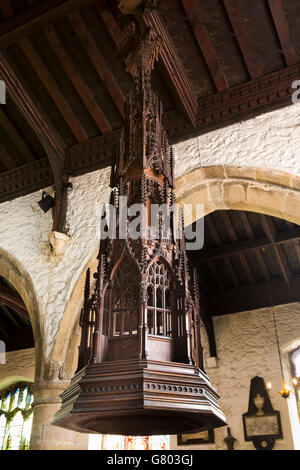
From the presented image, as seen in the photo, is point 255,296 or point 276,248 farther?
point 255,296

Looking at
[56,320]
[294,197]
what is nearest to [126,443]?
[56,320]

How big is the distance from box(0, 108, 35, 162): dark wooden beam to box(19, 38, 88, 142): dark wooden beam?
81 centimetres

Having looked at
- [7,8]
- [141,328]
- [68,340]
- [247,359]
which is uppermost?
[7,8]

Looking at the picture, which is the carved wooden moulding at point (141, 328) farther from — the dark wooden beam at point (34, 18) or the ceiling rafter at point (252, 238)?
the ceiling rafter at point (252, 238)

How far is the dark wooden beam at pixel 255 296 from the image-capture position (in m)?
8.17

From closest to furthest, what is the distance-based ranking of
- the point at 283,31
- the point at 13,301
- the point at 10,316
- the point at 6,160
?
1. the point at 283,31
2. the point at 6,160
3. the point at 13,301
4. the point at 10,316

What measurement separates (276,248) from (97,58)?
4141 mm

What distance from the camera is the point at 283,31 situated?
4.68 meters

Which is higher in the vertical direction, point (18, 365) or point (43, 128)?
point (43, 128)

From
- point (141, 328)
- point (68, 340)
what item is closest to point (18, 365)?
point (68, 340)

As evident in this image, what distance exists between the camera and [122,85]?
5.54 m

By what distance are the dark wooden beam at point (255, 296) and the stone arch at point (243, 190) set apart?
3.61 metres

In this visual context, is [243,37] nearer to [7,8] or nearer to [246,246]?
[7,8]

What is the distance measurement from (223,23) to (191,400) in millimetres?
4088
